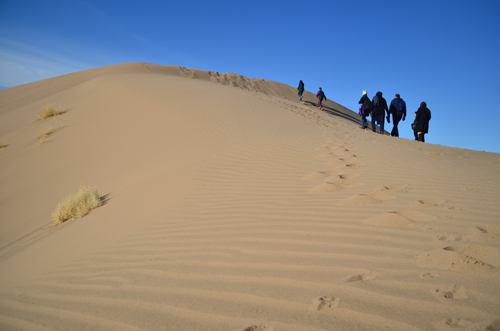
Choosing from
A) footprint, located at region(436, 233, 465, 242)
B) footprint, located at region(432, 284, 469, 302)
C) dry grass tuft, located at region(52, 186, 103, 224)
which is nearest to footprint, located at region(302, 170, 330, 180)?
footprint, located at region(436, 233, 465, 242)

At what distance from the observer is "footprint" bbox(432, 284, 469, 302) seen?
157 cm

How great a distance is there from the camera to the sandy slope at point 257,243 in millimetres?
1669

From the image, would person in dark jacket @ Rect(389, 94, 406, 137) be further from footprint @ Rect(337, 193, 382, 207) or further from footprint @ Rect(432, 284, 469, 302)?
footprint @ Rect(432, 284, 469, 302)

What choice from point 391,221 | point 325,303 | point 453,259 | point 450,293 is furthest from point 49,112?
point 450,293

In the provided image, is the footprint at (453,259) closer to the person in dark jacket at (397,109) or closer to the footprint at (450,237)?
the footprint at (450,237)

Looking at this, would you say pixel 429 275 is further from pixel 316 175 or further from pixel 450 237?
pixel 316 175

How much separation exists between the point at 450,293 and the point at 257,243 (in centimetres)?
138

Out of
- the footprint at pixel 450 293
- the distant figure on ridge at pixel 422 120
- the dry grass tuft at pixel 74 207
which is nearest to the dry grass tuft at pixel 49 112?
the dry grass tuft at pixel 74 207

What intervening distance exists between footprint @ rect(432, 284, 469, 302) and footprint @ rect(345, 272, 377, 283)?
0.33m

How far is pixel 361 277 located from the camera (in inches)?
74.0

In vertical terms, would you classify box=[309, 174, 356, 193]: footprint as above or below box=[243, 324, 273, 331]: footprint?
above

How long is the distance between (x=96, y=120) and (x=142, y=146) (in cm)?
373

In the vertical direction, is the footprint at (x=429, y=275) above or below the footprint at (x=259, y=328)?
above

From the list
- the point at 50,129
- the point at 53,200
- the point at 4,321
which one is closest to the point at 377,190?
the point at 4,321
